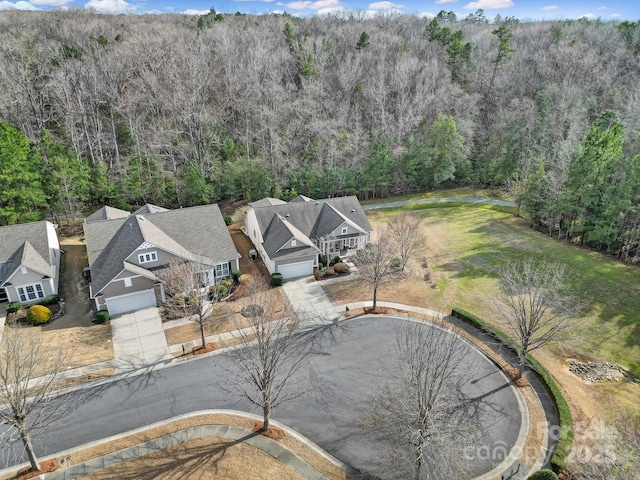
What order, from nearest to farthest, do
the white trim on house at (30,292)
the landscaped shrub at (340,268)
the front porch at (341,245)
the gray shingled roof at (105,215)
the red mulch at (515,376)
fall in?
1. the red mulch at (515,376)
2. the white trim on house at (30,292)
3. the landscaped shrub at (340,268)
4. the front porch at (341,245)
5. the gray shingled roof at (105,215)

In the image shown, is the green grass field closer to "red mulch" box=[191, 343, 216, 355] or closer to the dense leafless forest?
the dense leafless forest

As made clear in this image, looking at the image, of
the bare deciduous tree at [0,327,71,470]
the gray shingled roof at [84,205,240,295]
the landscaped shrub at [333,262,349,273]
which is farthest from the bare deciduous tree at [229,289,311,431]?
Answer: the bare deciduous tree at [0,327,71,470]

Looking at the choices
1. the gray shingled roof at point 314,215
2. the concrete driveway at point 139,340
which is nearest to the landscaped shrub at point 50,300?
the concrete driveway at point 139,340

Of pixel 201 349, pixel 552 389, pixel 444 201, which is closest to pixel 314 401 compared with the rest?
pixel 201 349

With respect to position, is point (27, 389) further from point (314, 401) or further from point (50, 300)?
point (314, 401)

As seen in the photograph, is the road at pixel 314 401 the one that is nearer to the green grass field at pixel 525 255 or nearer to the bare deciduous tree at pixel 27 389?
the bare deciduous tree at pixel 27 389

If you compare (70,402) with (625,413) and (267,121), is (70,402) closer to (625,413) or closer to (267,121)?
(625,413)
